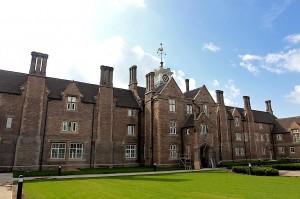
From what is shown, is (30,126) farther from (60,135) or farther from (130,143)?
(130,143)

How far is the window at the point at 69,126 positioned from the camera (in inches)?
1217

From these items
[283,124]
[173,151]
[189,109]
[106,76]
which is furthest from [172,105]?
[283,124]

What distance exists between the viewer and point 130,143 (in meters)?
35.7

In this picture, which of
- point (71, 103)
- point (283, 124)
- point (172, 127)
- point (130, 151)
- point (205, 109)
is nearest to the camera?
point (71, 103)

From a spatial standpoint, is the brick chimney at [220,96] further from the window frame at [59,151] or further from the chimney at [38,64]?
the chimney at [38,64]

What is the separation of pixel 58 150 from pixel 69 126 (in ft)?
11.0

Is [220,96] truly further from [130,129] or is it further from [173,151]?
[130,129]

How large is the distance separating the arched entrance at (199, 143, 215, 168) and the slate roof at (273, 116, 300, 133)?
2949 centimetres

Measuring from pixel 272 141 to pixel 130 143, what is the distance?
39.3m

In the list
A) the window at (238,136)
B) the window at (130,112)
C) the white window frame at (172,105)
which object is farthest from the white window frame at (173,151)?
the window at (238,136)

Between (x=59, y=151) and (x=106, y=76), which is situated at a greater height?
(x=106, y=76)

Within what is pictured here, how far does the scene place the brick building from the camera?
28.0 meters

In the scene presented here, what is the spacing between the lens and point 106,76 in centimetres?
3547

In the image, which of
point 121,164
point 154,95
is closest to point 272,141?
point 154,95
